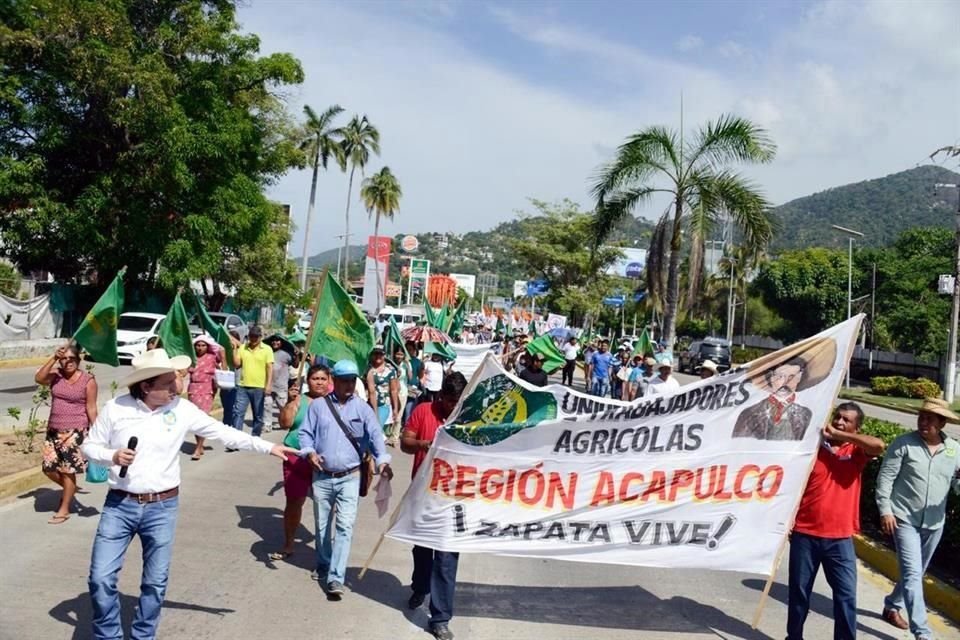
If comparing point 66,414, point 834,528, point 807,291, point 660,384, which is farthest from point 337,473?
point 807,291

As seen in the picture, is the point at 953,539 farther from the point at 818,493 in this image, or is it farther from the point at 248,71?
the point at 248,71

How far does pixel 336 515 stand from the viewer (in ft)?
20.5

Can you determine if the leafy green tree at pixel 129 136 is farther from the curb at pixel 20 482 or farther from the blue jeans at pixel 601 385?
the curb at pixel 20 482

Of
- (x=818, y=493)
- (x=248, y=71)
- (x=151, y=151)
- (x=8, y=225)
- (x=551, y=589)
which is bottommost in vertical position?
(x=551, y=589)

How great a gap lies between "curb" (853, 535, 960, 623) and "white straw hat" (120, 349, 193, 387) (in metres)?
5.86

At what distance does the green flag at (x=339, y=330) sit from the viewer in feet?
26.7

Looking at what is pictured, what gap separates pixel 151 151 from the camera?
2650 centimetres

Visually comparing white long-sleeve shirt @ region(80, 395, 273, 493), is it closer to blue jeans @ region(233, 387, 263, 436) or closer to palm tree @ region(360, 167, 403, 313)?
blue jeans @ region(233, 387, 263, 436)

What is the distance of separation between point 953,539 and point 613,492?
3.51 m

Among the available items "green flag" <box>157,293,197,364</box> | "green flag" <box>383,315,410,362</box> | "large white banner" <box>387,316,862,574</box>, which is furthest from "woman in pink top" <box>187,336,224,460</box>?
"large white banner" <box>387,316,862,574</box>

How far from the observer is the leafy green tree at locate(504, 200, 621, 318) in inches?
1988

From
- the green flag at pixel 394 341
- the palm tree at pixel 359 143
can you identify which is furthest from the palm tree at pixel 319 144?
the green flag at pixel 394 341

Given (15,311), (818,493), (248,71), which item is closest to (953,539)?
(818,493)

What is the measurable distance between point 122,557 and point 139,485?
1.30ft
